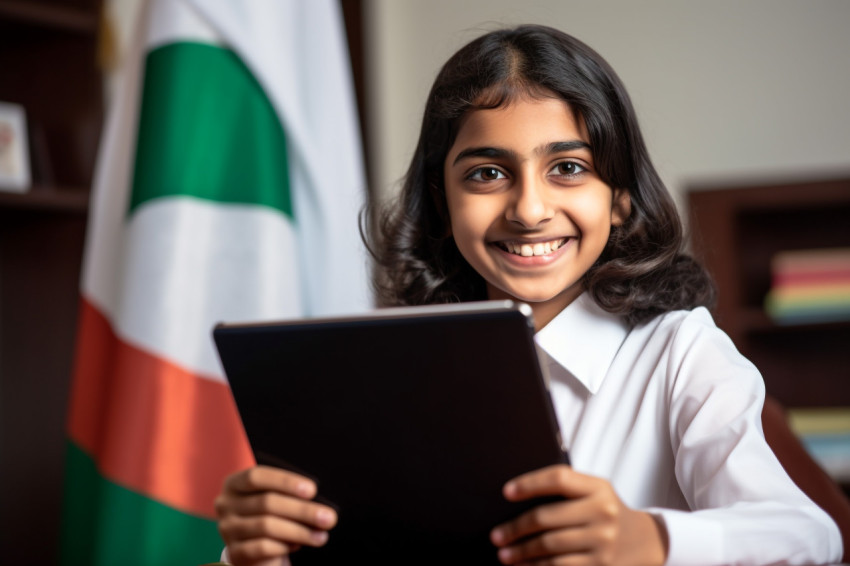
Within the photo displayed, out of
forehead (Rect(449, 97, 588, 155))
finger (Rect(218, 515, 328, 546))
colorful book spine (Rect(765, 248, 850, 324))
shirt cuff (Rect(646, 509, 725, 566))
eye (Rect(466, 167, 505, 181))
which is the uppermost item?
forehead (Rect(449, 97, 588, 155))

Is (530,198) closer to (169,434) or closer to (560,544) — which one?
(560,544)

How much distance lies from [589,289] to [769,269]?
1818 mm

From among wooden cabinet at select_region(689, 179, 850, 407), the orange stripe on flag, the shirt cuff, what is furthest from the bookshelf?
the shirt cuff

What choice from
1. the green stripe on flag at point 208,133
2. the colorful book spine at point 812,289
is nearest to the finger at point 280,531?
the green stripe on flag at point 208,133

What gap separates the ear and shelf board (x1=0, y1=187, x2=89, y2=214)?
4.38ft

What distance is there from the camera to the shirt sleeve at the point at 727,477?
65 centimetres

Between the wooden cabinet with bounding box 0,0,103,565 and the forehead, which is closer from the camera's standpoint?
the forehead

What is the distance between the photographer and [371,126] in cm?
289

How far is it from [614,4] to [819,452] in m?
1.39

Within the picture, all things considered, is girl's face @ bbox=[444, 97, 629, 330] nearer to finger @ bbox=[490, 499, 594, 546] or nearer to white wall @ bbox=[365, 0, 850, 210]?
finger @ bbox=[490, 499, 594, 546]

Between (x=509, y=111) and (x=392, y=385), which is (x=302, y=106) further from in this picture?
(x=392, y=385)

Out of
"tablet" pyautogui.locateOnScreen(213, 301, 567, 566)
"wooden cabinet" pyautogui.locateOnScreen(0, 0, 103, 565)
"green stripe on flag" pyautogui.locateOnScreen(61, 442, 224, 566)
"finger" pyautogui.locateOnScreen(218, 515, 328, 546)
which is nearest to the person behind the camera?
"tablet" pyautogui.locateOnScreen(213, 301, 567, 566)

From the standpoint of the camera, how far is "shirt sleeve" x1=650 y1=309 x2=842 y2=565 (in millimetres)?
651

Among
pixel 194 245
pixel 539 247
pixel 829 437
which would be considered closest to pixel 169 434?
pixel 194 245
